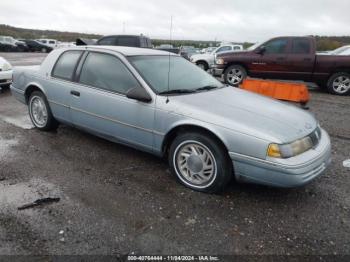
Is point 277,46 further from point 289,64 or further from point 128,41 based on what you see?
point 128,41

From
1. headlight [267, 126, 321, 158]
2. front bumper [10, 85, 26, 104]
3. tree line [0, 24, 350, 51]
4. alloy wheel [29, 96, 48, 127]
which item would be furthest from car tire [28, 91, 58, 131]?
headlight [267, 126, 321, 158]

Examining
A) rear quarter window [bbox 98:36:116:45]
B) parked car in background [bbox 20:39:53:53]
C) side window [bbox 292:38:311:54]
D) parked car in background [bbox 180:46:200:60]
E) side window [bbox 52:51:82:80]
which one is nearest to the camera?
side window [bbox 52:51:82:80]

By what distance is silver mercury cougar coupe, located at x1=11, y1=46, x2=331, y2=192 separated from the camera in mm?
3062

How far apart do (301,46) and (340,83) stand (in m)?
1.64

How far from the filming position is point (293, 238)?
9.06 ft

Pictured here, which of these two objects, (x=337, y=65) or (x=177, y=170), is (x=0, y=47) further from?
(x=177, y=170)

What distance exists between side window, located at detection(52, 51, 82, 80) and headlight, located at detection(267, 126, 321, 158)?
304 centimetres

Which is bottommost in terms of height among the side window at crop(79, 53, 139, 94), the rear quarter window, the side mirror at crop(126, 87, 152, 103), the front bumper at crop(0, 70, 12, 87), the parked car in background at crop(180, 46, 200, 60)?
the front bumper at crop(0, 70, 12, 87)

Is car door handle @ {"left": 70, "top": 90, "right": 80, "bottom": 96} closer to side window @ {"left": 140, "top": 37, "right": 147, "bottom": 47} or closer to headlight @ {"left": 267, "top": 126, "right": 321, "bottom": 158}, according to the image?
headlight @ {"left": 267, "top": 126, "right": 321, "bottom": 158}

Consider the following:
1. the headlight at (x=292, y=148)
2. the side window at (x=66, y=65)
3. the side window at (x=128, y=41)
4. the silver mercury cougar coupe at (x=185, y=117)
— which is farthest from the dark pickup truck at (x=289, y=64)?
the headlight at (x=292, y=148)

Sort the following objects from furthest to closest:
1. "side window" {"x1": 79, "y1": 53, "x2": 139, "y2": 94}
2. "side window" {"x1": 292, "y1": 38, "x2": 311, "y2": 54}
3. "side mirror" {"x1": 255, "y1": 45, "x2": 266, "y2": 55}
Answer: "side mirror" {"x1": 255, "y1": 45, "x2": 266, "y2": 55}
"side window" {"x1": 292, "y1": 38, "x2": 311, "y2": 54}
"side window" {"x1": 79, "y1": 53, "x2": 139, "y2": 94}

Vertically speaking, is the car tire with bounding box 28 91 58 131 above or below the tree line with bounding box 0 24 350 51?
below

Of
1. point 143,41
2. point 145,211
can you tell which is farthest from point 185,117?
point 143,41

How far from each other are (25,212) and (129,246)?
3.75 feet
